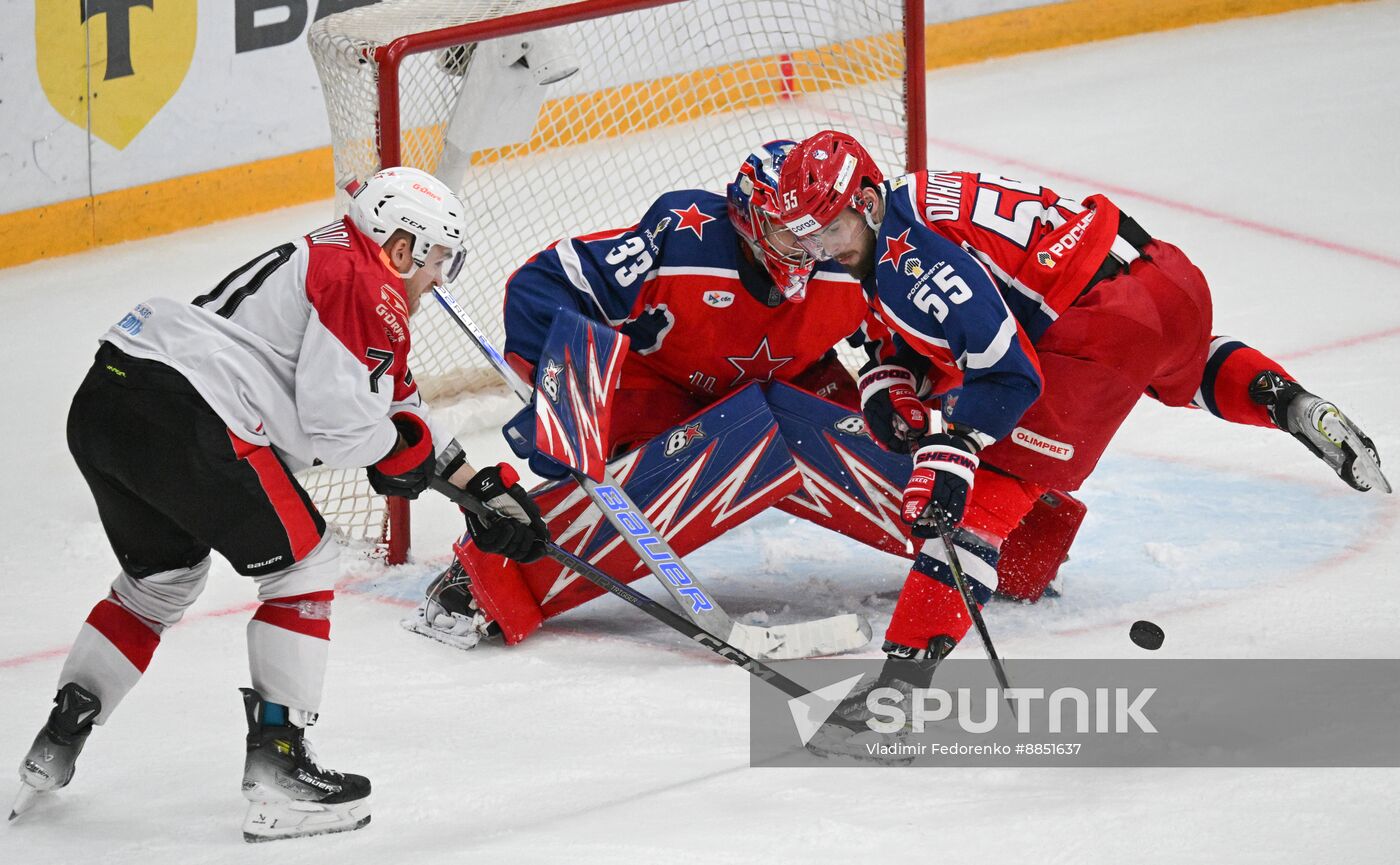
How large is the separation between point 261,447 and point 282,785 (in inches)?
20.6

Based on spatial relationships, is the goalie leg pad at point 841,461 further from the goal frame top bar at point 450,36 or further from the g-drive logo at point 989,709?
the goal frame top bar at point 450,36

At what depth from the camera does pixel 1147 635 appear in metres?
3.06

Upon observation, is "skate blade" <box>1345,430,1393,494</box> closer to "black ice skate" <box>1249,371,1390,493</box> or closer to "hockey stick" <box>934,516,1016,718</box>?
"black ice skate" <box>1249,371,1390,493</box>

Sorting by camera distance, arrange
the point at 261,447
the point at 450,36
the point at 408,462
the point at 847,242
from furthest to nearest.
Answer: the point at 450,36, the point at 847,242, the point at 408,462, the point at 261,447

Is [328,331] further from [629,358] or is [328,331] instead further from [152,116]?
[152,116]

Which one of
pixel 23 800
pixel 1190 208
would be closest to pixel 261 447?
pixel 23 800

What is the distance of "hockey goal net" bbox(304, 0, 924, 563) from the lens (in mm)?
3826

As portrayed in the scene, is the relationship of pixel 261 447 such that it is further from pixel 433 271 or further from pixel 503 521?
pixel 503 521

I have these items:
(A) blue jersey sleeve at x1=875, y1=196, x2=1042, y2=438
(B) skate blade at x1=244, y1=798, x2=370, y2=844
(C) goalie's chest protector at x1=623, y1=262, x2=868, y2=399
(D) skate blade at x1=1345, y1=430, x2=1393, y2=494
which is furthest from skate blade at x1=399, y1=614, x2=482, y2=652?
(D) skate blade at x1=1345, y1=430, x2=1393, y2=494

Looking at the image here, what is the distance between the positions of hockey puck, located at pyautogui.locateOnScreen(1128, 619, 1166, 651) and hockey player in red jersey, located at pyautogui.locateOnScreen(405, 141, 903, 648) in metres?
0.67

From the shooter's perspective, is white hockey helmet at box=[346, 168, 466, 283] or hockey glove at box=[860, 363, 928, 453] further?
hockey glove at box=[860, 363, 928, 453]

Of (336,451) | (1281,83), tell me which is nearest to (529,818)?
(336,451)

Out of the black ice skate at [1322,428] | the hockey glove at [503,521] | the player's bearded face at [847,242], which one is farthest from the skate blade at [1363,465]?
the hockey glove at [503,521]

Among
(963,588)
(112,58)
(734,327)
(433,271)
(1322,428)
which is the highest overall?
(112,58)
